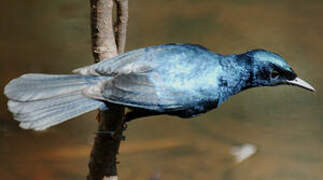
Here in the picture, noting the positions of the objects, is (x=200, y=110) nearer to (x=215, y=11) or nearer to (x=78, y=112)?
(x=78, y=112)

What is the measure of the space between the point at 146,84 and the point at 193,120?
1873 mm

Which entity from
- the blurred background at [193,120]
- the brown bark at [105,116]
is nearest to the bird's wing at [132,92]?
the brown bark at [105,116]

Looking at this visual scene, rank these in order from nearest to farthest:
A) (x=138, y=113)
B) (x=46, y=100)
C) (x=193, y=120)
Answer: (x=46, y=100)
(x=138, y=113)
(x=193, y=120)

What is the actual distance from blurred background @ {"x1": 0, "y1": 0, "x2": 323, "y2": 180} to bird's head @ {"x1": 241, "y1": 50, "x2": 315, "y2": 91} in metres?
1.50

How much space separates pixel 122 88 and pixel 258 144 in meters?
2.04

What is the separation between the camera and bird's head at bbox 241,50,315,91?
6.17 feet

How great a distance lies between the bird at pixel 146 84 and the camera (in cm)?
170

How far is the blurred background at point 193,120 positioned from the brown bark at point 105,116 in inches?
58.9

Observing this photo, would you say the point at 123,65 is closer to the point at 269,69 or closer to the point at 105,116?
the point at 105,116

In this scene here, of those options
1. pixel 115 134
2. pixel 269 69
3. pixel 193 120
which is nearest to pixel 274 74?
pixel 269 69

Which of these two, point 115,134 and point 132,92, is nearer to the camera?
point 132,92

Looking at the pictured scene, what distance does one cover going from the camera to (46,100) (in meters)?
1.71

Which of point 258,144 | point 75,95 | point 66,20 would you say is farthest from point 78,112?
point 258,144

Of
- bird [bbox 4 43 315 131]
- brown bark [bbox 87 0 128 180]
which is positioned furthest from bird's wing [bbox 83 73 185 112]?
brown bark [bbox 87 0 128 180]
